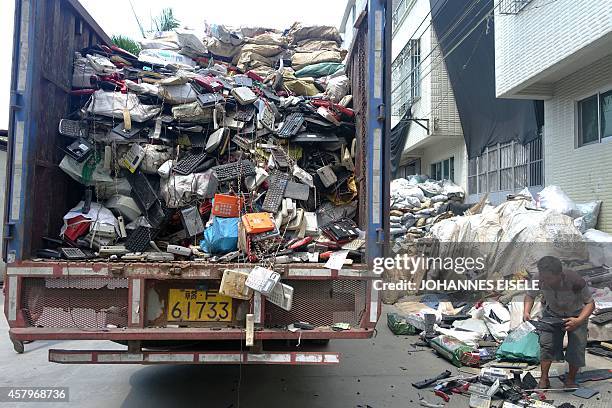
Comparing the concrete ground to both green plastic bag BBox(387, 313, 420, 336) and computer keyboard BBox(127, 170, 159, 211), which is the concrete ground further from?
computer keyboard BBox(127, 170, 159, 211)

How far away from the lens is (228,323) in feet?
10.0

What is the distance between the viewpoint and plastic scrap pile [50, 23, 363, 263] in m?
3.56

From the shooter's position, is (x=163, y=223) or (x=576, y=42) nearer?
(x=163, y=223)

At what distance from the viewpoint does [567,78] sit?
7.93 m

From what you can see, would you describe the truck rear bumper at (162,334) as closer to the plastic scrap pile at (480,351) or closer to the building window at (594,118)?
the plastic scrap pile at (480,351)

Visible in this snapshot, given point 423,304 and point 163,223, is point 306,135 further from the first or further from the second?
point 423,304

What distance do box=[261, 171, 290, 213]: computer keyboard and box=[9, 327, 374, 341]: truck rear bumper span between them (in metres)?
1.18

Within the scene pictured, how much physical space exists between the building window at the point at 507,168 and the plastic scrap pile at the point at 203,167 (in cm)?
634

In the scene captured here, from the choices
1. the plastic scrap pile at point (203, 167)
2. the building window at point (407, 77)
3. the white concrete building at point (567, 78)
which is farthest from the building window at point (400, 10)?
the plastic scrap pile at point (203, 167)

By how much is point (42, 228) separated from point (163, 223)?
1.01 m

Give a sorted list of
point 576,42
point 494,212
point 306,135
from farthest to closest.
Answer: point 494,212 < point 576,42 < point 306,135

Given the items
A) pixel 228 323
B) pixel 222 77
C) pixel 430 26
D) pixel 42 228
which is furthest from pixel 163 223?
pixel 430 26

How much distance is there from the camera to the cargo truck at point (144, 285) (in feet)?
9.64

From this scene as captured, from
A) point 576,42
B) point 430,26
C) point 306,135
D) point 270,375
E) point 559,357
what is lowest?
point 270,375
